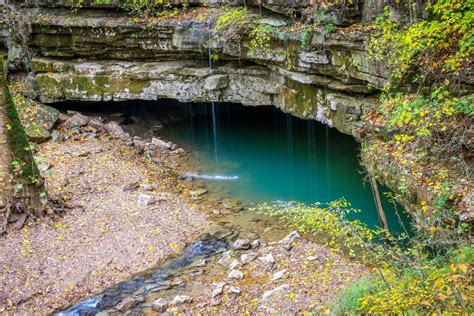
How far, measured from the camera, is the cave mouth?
13.9 m

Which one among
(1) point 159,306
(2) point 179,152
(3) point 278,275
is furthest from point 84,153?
(3) point 278,275

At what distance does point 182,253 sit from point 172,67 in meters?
7.54

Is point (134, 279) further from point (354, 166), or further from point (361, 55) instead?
point (354, 166)

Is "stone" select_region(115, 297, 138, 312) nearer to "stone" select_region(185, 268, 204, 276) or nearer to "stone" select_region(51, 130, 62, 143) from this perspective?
"stone" select_region(185, 268, 204, 276)

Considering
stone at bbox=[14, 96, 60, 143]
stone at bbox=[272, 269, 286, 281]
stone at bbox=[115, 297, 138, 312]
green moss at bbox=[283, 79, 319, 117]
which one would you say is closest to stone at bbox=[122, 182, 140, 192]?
stone at bbox=[14, 96, 60, 143]

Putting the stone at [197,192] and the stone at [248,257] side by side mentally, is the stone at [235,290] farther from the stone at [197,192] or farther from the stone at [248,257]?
the stone at [197,192]

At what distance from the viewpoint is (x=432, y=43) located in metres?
9.24

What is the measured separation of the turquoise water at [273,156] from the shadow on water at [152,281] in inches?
109

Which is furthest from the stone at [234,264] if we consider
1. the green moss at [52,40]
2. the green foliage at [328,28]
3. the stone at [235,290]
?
the green moss at [52,40]

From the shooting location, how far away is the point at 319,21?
38.3ft

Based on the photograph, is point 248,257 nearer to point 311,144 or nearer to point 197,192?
point 197,192

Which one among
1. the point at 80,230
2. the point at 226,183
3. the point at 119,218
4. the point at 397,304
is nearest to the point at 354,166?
the point at 226,183

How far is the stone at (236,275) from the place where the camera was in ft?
31.1

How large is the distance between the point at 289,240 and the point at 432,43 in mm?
5424
